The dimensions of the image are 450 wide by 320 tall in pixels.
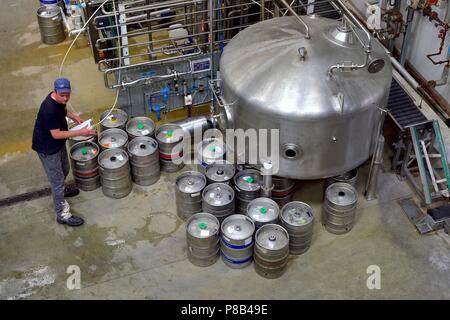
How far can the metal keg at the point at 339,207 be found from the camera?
6715 millimetres

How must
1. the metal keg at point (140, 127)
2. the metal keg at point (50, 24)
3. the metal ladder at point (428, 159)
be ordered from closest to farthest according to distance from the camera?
the metal ladder at point (428, 159) → the metal keg at point (140, 127) → the metal keg at point (50, 24)

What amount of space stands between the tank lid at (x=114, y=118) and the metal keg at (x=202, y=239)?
1910mm

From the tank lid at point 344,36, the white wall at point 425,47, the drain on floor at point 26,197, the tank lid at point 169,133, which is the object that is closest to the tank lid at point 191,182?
the tank lid at point 169,133

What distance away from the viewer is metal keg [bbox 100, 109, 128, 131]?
7.70 metres

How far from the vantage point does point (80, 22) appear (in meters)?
9.37

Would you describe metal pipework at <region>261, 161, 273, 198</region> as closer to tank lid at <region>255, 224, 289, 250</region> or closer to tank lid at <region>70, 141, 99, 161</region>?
tank lid at <region>255, 224, 289, 250</region>

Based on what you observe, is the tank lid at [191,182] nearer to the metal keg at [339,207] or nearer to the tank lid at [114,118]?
the tank lid at [114,118]

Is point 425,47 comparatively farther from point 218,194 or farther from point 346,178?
point 218,194

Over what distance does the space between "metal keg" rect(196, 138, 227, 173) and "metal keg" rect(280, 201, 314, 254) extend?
116 centimetres

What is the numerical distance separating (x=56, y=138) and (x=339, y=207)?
3.23 metres

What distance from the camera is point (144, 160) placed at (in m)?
7.32

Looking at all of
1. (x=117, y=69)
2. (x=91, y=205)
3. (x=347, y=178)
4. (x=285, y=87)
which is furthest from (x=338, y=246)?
(x=117, y=69)

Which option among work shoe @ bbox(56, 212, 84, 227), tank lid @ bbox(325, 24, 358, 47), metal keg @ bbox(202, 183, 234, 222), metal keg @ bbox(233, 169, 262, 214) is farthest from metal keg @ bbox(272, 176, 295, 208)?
work shoe @ bbox(56, 212, 84, 227)

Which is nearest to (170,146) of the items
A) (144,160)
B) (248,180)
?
(144,160)
